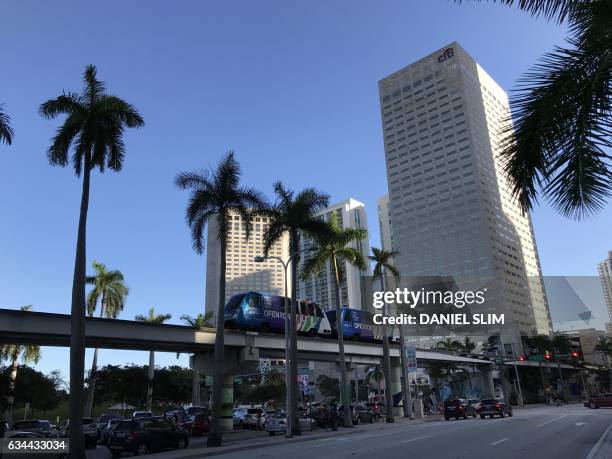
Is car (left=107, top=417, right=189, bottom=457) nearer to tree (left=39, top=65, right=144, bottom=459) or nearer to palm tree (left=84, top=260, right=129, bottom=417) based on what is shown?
tree (left=39, top=65, right=144, bottom=459)

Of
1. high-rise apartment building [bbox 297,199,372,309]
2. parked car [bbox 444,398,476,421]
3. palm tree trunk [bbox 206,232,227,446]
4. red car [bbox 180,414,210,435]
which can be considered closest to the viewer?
palm tree trunk [bbox 206,232,227,446]

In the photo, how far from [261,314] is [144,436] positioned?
15380 mm

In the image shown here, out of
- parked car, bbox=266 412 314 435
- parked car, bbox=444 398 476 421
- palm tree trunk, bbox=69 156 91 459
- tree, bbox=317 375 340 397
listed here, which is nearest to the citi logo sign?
tree, bbox=317 375 340 397

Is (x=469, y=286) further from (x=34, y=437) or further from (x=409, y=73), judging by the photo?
(x=34, y=437)

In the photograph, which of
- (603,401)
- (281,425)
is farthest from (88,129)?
(603,401)

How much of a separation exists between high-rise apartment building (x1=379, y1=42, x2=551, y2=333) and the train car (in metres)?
145

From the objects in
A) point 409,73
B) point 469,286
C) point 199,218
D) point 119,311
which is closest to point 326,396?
point 469,286

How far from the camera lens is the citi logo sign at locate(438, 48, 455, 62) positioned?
182250 mm

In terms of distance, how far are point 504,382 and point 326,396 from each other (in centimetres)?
5258

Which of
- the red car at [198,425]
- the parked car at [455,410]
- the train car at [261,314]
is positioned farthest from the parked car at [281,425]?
the parked car at [455,410]

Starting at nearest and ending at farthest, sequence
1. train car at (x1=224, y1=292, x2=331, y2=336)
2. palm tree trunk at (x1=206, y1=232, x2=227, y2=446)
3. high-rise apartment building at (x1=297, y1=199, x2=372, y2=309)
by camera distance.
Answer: palm tree trunk at (x1=206, y1=232, x2=227, y2=446), train car at (x1=224, y1=292, x2=331, y2=336), high-rise apartment building at (x1=297, y1=199, x2=372, y2=309)

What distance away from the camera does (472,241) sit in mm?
176625

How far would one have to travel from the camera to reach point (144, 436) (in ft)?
75.0

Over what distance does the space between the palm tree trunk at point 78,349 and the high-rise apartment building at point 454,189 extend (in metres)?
168
